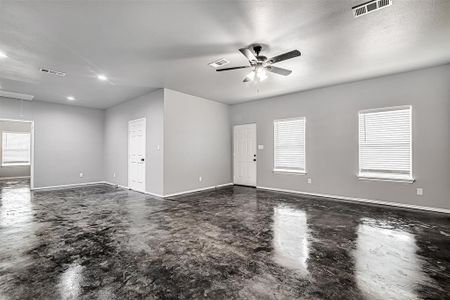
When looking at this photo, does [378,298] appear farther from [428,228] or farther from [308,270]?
[428,228]

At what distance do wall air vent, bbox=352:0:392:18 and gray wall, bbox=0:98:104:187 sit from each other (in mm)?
8495

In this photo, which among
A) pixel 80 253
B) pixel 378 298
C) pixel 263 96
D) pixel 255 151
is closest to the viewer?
pixel 378 298

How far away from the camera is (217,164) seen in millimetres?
7141

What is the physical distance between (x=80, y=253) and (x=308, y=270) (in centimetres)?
263

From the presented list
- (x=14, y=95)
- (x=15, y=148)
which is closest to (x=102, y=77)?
(x=14, y=95)

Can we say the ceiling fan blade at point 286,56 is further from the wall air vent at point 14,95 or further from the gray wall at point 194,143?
the wall air vent at point 14,95

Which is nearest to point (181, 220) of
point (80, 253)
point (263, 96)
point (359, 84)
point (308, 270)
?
point (80, 253)

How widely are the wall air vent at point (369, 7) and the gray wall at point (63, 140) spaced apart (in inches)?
334

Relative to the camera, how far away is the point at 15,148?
30.7 feet

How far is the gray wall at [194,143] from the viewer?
5699 millimetres

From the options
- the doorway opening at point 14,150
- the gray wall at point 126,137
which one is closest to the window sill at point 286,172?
the gray wall at point 126,137

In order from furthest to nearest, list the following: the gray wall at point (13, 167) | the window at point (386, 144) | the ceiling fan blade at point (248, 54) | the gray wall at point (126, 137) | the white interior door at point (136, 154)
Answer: the gray wall at point (13, 167), the white interior door at point (136, 154), the gray wall at point (126, 137), the window at point (386, 144), the ceiling fan blade at point (248, 54)

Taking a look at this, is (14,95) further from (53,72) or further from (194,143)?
(194,143)

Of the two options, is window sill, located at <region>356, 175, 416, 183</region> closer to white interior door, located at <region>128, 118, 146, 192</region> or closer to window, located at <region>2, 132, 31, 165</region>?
white interior door, located at <region>128, 118, 146, 192</region>
